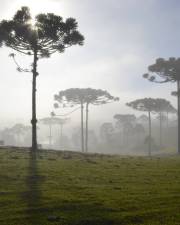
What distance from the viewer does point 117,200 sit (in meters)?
14.7

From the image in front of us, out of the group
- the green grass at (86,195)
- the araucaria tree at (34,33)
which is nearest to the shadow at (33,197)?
the green grass at (86,195)

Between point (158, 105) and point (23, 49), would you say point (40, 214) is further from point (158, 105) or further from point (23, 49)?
point (158, 105)

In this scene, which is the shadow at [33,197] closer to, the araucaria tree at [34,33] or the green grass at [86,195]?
the green grass at [86,195]

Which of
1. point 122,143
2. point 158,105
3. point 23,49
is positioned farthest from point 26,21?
point 122,143

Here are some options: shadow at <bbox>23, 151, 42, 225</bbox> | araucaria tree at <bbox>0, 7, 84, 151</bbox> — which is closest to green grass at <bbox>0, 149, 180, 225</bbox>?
shadow at <bbox>23, 151, 42, 225</bbox>

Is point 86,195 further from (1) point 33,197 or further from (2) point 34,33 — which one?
(2) point 34,33

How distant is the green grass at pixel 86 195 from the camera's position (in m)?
12.3

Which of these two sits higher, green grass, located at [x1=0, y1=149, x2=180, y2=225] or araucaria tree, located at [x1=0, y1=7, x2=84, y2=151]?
araucaria tree, located at [x1=0, y1=7, x2=84, y2=151]

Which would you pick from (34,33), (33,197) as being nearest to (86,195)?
(33,197)

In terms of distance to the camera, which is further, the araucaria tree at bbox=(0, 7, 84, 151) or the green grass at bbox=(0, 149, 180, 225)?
the araucaria tree at bbox=(0, 7, 84, 151)

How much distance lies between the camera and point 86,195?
614 inches

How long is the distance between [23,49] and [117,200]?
23.6 metres

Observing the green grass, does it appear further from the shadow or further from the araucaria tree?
the araucaria tree

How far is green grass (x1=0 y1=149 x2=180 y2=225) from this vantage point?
1228 centimetres
